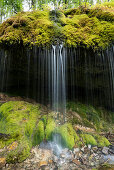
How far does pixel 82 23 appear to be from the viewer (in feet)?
13.2

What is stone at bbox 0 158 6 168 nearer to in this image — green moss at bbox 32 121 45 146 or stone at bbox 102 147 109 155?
green moss at bbox 32 121 45 146

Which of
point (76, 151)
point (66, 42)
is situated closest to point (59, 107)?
point (76, 151)

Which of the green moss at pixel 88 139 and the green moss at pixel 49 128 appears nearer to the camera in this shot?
the green moss at pixel 49 128

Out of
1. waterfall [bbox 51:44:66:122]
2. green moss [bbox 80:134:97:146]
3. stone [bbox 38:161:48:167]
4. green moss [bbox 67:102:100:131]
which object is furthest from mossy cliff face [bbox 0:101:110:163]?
waterfall [bbox 51:44:66:122]

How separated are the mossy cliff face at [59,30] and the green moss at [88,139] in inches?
131

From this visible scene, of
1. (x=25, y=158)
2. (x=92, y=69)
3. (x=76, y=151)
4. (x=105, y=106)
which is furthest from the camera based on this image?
(x=105, y=106)

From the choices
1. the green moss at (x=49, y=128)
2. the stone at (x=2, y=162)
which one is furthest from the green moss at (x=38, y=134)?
the stone at (x=2, y=162)

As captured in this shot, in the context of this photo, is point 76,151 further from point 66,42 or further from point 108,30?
point 108,30

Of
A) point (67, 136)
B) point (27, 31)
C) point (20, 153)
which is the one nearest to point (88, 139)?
point (67, 136)

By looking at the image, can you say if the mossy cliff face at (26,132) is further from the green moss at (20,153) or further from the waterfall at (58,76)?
the waterfall at (58,76)

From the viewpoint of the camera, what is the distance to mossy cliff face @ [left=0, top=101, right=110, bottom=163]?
267 cm

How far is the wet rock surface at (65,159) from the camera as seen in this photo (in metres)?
2.44

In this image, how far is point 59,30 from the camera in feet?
12.0

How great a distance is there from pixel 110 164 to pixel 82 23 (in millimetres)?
4843
